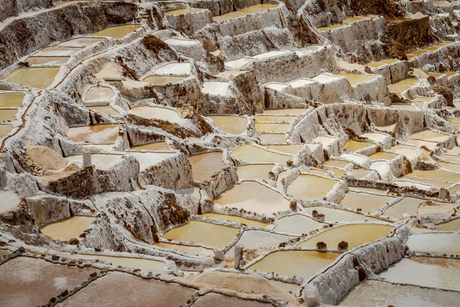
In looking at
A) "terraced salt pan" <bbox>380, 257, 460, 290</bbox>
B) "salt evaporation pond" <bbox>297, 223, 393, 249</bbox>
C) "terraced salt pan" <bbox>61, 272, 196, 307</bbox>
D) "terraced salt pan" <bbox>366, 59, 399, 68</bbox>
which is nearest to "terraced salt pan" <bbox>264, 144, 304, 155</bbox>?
"salt evaporation pond" <bbox>297, 223, 393, 249</bbox>

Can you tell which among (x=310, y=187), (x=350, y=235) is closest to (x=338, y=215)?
(x=310, y=187)

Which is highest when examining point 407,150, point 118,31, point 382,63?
point 118,31

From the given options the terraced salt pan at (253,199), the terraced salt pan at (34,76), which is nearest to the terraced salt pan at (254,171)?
the terraced salt pan at (253,199)

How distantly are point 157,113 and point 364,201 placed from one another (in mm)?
12652

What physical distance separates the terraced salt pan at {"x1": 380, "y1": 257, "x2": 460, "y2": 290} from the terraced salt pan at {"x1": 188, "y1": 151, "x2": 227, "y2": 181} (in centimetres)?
1204

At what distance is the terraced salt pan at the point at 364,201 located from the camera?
30.0 meters

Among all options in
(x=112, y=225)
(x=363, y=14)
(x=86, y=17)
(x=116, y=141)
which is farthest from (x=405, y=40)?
(x=112, y=225)

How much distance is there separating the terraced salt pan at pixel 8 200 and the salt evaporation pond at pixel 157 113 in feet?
46.8

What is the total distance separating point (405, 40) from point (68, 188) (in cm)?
6022

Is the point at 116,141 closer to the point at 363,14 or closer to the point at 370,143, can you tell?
the point at 370,143

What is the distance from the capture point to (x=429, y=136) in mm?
49656

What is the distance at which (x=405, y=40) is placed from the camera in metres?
71.9

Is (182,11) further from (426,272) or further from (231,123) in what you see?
(426,272)

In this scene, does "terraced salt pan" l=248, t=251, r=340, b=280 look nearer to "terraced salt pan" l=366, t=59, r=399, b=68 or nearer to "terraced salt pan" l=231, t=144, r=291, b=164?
"terraced salt pan" l=231, t=144, r=291, b=164
